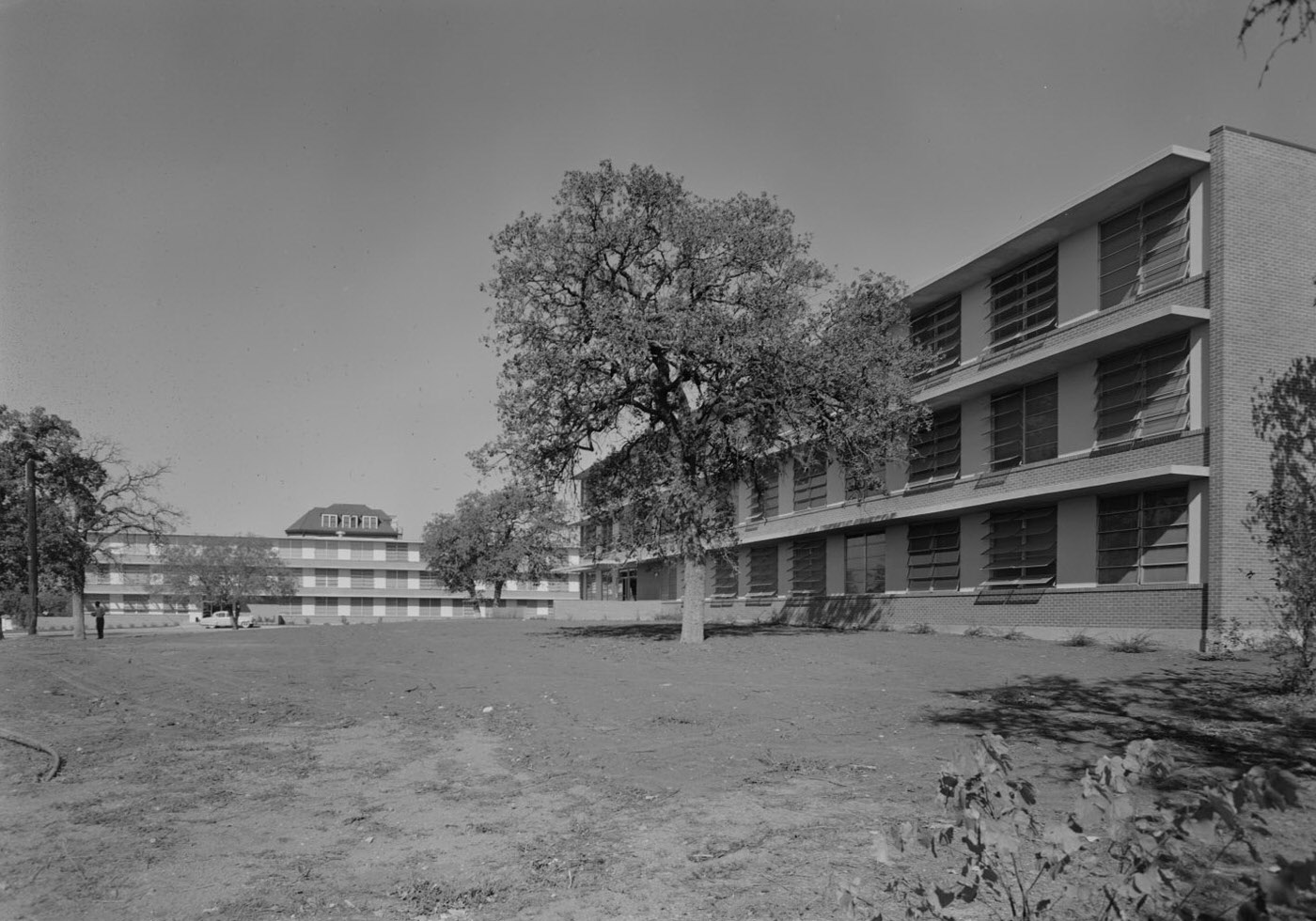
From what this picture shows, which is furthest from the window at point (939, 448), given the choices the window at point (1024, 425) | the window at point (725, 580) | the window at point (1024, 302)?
the window at point (725, 580)

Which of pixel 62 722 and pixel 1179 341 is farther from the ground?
pixel 1179 341

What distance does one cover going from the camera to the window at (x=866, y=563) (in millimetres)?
34156

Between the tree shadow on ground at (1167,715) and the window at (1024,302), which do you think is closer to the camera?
the tree shadow on ground at (1167,715)

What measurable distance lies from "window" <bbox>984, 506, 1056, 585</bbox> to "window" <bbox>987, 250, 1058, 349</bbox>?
16.3 ft

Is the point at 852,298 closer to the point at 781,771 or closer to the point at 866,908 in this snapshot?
the point at 781,771

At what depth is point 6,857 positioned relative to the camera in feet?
18.3

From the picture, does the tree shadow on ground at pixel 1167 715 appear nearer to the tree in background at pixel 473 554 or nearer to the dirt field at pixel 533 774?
the dirt field at pixel 533 774

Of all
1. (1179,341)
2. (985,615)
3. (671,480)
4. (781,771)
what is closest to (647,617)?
(985,615)

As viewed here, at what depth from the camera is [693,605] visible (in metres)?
24.3

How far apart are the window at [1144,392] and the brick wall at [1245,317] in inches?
39.7

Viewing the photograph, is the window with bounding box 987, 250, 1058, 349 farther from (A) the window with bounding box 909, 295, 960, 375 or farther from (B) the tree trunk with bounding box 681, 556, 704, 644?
(B) the tree trunk with bounding box 681, 556, 704, 644

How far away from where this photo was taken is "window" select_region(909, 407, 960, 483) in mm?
30094

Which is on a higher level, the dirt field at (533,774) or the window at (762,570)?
the dirt field at (533,774)

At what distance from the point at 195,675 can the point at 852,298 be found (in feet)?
56.6
